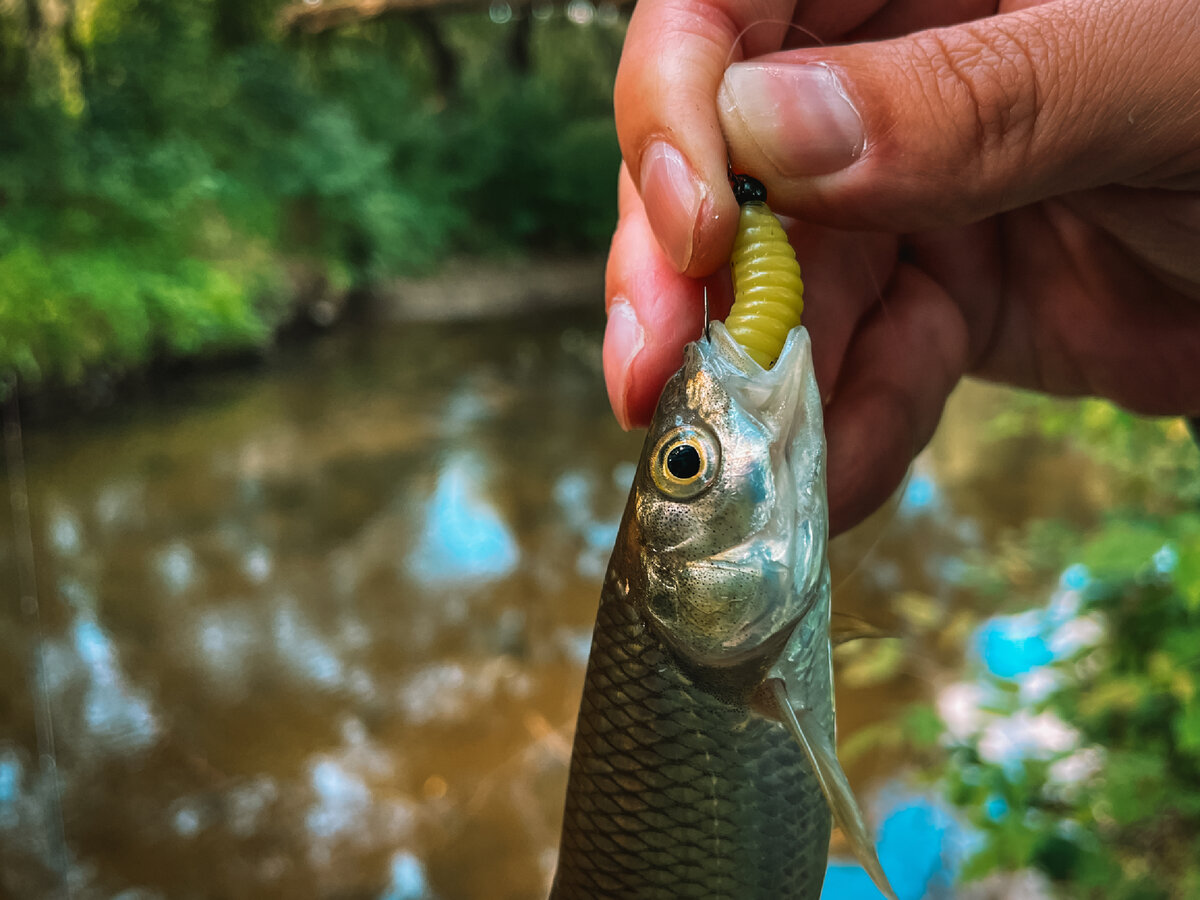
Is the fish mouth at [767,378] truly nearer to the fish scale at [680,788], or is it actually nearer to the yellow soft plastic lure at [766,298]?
the yellow soft plastic lure at [766,298]

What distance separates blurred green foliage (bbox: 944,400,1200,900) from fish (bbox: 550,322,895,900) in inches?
31.5

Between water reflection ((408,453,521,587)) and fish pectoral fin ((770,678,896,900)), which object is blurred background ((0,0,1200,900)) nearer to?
water reflection ((408,453,521,587))

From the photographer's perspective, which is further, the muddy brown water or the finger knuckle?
the muddy brown water

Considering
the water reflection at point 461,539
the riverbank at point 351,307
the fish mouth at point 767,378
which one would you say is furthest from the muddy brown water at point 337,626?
the fish mouth at point 767,378

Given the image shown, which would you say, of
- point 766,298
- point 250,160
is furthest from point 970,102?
point 250,160

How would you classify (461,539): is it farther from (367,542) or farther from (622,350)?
(622,350)

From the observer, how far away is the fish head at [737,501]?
0.59 metres

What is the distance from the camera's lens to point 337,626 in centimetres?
282

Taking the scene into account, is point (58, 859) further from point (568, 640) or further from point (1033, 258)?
point (1033, 258)

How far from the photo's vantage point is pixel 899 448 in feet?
3.33

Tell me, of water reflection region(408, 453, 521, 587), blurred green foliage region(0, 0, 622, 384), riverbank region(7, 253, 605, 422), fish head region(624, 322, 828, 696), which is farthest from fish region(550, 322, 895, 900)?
riverbank region(7, 253, 605, 422)

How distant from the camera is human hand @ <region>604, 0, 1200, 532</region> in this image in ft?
2.09

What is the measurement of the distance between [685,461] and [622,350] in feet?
0.73

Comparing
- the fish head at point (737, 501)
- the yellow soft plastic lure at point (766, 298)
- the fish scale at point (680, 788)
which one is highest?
the yellow soft plastic lure at point (766, 298)
